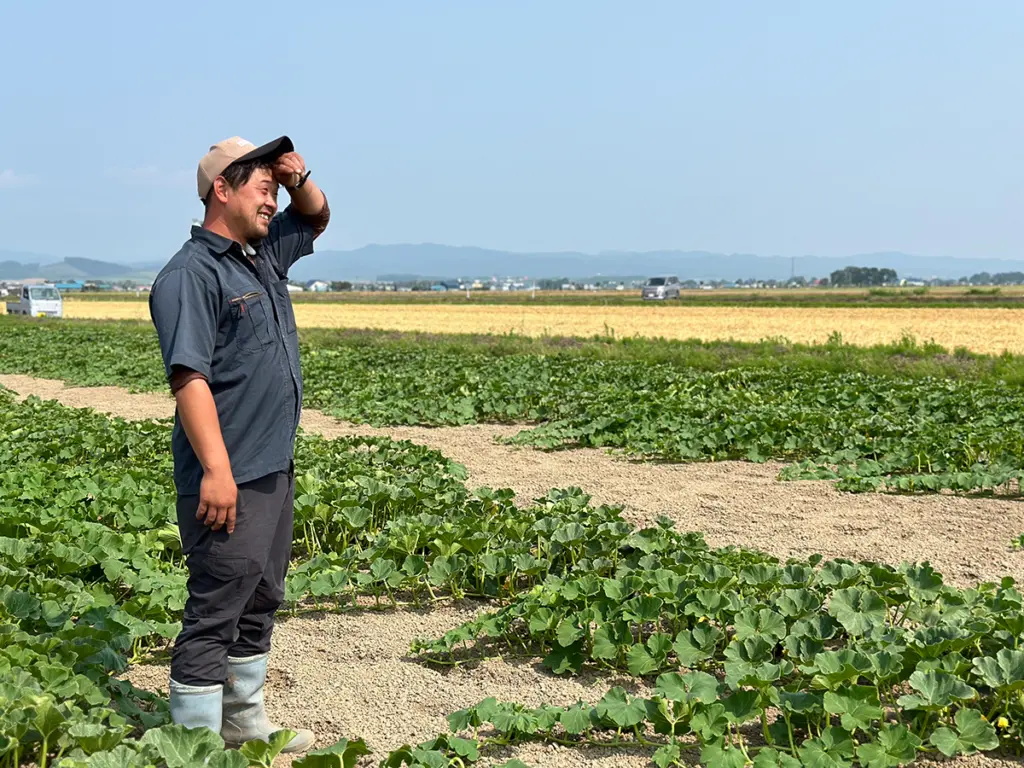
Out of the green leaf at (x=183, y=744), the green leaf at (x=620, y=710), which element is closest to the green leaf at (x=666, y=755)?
the green leaf at (x=620, y=710)

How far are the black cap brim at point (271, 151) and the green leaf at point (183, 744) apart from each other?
176 centimetres

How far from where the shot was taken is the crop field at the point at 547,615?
3.30 meters

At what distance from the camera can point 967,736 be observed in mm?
3264

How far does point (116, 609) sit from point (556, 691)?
203 centimetres

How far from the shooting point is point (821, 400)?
40.2ft

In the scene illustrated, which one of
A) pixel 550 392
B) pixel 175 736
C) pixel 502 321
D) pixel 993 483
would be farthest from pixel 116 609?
pixel 502 321

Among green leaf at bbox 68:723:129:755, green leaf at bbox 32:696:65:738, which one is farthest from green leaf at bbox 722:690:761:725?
green leaf at bbox 32:696:65:738

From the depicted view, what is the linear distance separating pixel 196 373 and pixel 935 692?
2.69m

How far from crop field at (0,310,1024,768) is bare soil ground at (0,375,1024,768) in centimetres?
4

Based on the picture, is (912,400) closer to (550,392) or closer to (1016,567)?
(550,392)

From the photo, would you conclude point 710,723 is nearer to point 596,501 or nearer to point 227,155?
point 227,155

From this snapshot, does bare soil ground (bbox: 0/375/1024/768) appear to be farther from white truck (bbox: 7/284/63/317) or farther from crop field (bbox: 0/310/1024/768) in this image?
white truck (bbox: 7/284/63/317)

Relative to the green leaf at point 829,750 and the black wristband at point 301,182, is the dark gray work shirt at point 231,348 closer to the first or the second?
the black wristband at point 301,182

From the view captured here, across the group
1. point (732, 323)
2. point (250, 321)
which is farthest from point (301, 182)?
point (732, 323)
